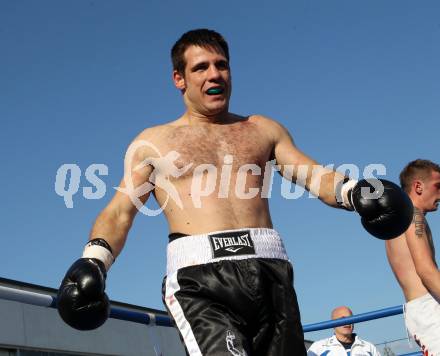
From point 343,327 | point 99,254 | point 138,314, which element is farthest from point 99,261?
point 343,327

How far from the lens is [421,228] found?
4422 mm

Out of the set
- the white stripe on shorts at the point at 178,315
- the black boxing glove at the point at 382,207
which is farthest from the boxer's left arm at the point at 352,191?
the white stripe on shorts at the point at 178,315

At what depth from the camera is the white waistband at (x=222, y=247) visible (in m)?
2.91

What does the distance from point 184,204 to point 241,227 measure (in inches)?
10.9

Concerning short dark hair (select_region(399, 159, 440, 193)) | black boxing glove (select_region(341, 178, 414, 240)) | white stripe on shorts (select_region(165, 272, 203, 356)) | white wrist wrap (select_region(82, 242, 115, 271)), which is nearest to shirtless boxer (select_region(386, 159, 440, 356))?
short dark hair (select_region(399, 159, 440, 193))

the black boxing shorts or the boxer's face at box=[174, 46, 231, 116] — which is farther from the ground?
the boxer's face at box=[174, 46, 231, 116]

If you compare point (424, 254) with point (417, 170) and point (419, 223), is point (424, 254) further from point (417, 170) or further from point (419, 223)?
point (417, 170)

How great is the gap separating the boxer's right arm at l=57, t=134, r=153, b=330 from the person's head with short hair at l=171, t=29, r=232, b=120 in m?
0.37

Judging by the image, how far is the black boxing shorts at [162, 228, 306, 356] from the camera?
9.02 feet

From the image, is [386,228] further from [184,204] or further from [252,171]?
[184,204]

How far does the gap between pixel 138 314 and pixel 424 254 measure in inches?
77.8

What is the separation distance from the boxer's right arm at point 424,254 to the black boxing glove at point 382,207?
1468 mm

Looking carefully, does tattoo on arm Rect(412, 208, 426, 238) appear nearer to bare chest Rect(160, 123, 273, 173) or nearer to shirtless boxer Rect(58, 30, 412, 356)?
shirtless boxer Rect(58, 30, 412, 356)

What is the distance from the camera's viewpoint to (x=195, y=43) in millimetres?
3391
